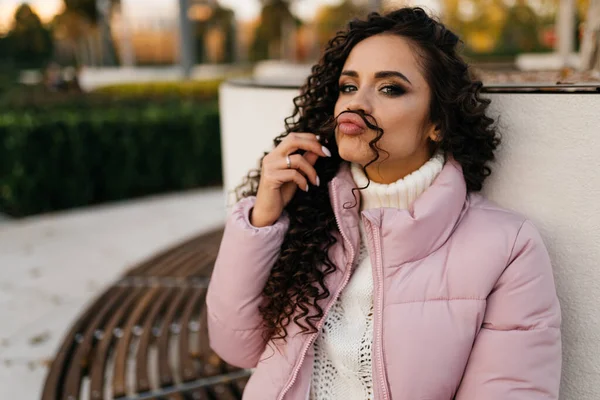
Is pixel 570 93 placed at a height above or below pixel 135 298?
above

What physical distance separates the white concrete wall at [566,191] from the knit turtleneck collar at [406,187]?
9.0 inches

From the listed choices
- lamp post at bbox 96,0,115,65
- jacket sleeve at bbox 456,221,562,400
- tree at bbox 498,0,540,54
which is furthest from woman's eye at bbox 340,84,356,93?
lamp post at bbox 96,0,115,65

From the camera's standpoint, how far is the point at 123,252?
507 centimetres

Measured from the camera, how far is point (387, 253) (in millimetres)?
1543

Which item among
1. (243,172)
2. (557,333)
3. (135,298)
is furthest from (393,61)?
(135,298)

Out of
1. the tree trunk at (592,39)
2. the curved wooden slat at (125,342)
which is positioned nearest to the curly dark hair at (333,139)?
the curved wooden slat at (125,342)

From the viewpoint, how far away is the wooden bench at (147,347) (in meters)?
2.56

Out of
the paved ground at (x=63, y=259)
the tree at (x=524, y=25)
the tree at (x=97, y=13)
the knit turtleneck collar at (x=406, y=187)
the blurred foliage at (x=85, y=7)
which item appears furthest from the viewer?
the blurred foliage at (x=85, y=7)

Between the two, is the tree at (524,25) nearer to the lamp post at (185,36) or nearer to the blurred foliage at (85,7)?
the lamp post at (185,36)

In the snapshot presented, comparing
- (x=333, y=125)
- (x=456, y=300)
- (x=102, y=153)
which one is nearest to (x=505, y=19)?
(x=102, y=153)

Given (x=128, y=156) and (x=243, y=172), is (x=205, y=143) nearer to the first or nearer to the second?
(x=128, y=156)

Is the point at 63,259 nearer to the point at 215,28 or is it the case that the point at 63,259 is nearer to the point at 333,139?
the point at 333,139

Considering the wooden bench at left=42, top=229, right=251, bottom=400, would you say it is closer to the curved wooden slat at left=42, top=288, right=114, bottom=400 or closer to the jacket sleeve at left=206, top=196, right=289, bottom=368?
the curved wooden slat at left=42, top=288, right=114, bottom=400

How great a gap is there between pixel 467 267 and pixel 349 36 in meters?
0.71
